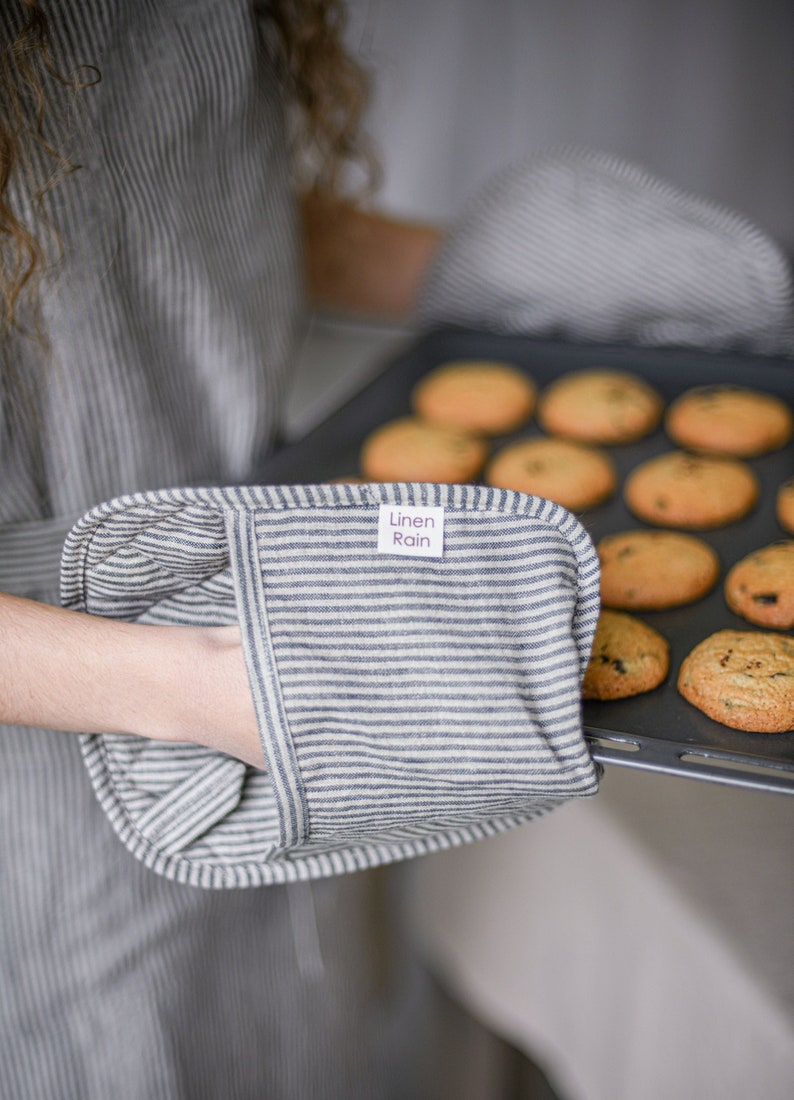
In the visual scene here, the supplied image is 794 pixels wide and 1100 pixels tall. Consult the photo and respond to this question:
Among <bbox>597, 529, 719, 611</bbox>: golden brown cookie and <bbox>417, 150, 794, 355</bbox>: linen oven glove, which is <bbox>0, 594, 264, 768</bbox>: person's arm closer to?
<bbox>597, 529, 719, 611</bbox>: golden brown cookie

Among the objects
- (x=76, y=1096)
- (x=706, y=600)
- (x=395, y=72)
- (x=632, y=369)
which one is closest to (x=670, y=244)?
(x=632, y=369)

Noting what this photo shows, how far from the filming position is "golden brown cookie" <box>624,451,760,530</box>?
2.66 ft

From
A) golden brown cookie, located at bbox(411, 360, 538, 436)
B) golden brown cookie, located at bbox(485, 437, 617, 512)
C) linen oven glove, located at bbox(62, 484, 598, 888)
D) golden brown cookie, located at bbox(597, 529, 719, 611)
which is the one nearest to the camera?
linen oven glove, located at bbox(62, 484, 598, 888)

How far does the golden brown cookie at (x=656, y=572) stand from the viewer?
728 millimetres

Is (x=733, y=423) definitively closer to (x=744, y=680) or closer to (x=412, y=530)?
(x=744, y=680)

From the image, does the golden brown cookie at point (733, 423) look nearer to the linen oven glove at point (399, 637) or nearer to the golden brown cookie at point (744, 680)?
the golden brown cookie at point (744, 680)

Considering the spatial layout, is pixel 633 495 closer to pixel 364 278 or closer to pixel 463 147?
pixel 364 278

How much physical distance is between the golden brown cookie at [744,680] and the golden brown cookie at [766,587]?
2 centimetres

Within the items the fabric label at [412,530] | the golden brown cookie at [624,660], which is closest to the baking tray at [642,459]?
the golden brown cookie at [624,660]

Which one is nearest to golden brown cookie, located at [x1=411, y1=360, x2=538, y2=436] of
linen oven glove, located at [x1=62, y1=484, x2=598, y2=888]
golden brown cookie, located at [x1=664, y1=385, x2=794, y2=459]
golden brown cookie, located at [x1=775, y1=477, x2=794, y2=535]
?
golden brown cookie, located at [x1=664, y1=385, x2=794, y2=459]

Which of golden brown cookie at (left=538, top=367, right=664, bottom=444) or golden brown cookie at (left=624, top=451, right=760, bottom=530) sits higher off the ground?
golden brown cookie at (left=538, top=367, right=664, bottom=444)

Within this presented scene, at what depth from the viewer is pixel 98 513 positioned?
0.50 metres

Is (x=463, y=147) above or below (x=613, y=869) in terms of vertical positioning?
above

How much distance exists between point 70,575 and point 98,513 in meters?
0.06
